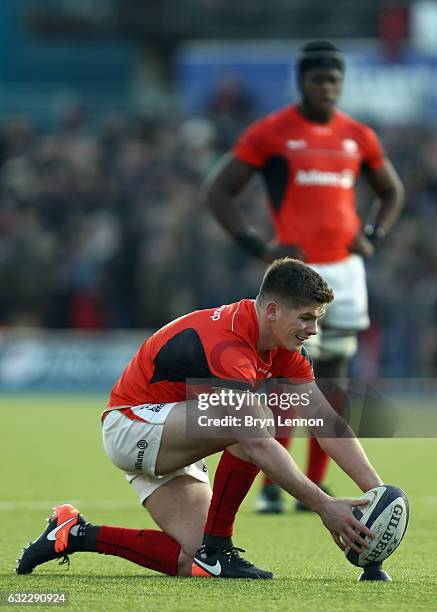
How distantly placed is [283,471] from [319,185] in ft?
12.0

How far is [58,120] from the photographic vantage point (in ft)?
72.0

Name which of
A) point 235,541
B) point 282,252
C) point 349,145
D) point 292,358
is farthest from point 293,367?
point 349,145

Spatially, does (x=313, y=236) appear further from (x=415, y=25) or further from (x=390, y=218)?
(x=415, y=25)

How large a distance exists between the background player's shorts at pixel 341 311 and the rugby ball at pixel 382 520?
10.5 ft

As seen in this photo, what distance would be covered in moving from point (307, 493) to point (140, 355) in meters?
1.08

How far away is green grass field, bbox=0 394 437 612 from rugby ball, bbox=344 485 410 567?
13cm

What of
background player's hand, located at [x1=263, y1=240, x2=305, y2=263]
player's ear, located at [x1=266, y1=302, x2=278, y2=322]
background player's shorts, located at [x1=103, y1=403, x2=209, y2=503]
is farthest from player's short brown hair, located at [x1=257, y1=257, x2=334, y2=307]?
background player's hand, located at [x1=263, y1=240, x2=305, y2=263]

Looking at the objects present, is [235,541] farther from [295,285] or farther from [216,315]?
[295,285]

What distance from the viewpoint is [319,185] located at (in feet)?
29.1

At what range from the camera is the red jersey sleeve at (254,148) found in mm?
8867

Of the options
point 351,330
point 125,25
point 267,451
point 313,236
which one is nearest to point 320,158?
point 313,236

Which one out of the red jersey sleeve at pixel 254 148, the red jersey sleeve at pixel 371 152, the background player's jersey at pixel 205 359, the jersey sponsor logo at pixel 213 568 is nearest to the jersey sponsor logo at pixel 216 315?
the background player's jersey at pixel 205 359

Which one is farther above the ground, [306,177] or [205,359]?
[306,177]

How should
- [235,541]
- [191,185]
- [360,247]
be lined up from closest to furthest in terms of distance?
[235,541], [360,247], [191,185]
